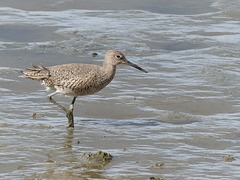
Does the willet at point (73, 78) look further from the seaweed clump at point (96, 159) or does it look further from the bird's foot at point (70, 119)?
the seaweed clump at point (96, 159)

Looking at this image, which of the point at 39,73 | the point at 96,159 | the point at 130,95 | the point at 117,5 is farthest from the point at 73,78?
Answer: the point at 117,5

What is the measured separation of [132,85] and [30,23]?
16.8ft

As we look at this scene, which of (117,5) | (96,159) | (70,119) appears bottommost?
(96,159)

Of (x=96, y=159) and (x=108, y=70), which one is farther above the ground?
(x=108, y=70)

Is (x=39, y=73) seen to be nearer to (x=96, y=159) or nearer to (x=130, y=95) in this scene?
(x=130, y=95)

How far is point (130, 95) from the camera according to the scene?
421 inches

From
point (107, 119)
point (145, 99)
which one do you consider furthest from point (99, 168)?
point (145, 99)

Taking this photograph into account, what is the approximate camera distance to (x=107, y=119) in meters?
9.62

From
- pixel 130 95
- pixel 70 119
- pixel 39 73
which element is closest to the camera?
pixel 70 119

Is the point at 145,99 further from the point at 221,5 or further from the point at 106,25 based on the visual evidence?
Result: the point at 221,5

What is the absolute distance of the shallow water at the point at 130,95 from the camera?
7.61 m

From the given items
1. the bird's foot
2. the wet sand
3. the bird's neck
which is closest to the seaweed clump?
the bird's foot

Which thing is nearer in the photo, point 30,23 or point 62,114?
point 62,114

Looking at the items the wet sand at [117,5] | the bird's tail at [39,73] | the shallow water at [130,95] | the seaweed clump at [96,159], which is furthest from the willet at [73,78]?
the wet sand at [117,5]
